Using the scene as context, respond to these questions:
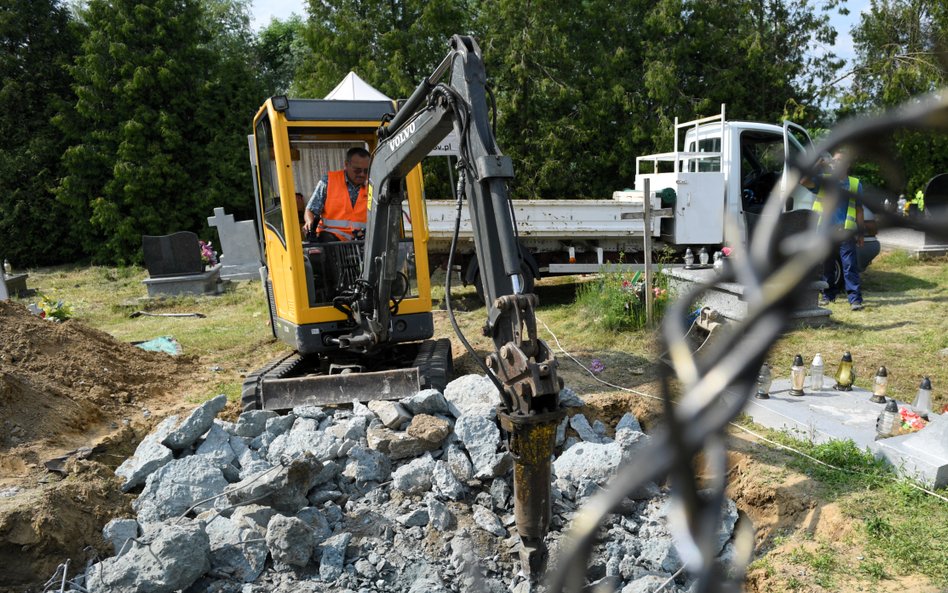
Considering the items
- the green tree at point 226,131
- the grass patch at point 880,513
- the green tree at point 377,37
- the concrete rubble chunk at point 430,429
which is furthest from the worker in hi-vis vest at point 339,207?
the green tree at point 226,131

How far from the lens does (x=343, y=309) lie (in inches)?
236

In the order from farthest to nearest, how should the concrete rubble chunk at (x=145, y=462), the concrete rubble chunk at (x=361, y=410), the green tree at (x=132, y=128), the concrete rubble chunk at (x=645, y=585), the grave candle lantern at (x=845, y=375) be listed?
the green tree at (x=132, y=128)
the grave candle lantern at (x=845, y=375)
the concrete rubble chunk at (x=361, y=410)
the concrete rubble chunk at (x=145, y=462)
the concrete rubble chunk at (x=645, y=585)

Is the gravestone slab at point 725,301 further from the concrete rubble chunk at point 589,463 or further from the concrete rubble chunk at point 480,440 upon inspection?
the concrete rubble chunk at point 480,440

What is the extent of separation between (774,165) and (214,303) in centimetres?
1006

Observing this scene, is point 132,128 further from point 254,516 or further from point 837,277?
point 254,516

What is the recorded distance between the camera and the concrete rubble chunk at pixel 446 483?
13.4ft

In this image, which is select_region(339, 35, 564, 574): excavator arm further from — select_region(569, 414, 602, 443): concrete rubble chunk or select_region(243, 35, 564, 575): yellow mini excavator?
select_region(569, 414, 602, 443): concrete rubble chunk

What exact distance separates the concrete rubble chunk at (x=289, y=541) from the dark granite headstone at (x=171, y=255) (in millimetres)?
11475

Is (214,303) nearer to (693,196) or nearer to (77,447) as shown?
(77,447)

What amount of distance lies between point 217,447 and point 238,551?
111cm

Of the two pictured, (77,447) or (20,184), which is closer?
(77,447)

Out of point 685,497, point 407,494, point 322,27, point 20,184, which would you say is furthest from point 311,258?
point 20,184

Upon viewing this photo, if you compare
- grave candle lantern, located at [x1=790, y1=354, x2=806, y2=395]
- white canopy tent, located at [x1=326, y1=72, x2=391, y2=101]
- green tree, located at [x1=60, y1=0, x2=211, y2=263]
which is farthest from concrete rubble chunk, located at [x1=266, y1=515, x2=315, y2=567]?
green tree, located at [x1=60, y1=0, x2=211, y2=263]

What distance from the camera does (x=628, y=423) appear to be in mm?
4980
